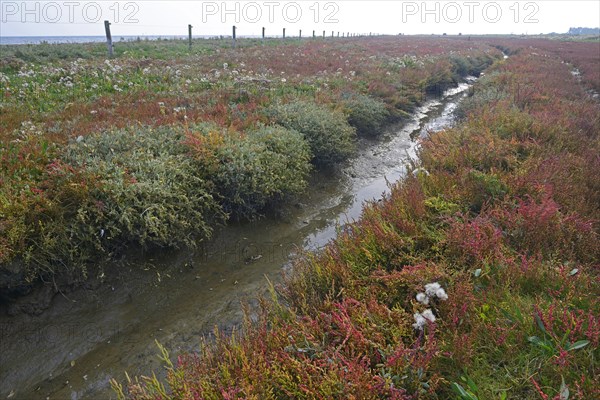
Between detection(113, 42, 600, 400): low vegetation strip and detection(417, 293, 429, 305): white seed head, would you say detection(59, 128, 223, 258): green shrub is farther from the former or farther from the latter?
detection(417, 293, 429, 305): white seed head

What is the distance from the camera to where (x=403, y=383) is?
8.86 feet

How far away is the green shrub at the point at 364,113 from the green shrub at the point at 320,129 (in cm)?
177

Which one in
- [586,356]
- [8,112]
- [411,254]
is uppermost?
[8,112]

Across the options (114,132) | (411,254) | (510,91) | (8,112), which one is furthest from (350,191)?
(510,91)

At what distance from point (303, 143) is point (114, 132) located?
3821 millimetres

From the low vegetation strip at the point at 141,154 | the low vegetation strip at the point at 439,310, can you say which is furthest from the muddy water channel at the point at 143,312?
the low vegetation strip at the point at 439,310

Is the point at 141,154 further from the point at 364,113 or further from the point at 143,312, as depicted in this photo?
the point at 364,113

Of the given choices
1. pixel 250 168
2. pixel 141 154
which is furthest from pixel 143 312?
pixel 250 168

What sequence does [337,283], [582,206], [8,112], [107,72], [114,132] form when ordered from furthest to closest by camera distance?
[107,72] < [8,112] < [114,132] < [582,206] < [337,283]

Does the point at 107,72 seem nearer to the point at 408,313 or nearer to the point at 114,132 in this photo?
the point at 114,132

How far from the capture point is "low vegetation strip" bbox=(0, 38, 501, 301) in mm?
4594

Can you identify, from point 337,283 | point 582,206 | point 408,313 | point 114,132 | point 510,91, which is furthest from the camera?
point 510,91

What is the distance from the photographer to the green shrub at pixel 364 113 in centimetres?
1156

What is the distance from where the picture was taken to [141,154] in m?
6.12
